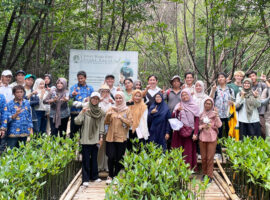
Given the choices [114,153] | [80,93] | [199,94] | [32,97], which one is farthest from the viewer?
[32,97]

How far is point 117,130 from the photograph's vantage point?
464 cm

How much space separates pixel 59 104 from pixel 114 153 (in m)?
1.68

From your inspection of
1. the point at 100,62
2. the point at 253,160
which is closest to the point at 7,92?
the point at 100,62

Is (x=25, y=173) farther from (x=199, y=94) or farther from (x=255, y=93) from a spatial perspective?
(x=255, y=93)

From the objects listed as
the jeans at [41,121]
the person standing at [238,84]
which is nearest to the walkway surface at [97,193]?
the jeans at [41,121]

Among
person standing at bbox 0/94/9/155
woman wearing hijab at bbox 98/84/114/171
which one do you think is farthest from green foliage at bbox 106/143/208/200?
person standing at bbox 0/94/9/155

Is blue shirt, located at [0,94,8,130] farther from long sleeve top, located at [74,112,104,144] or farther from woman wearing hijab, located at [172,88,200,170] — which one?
woman wearing hijab, located at [172,88,200,170]

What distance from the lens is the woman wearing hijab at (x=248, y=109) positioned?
550cm

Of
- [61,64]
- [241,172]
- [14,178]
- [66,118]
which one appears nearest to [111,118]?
[66,118]

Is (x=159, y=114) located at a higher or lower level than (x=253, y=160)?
higher

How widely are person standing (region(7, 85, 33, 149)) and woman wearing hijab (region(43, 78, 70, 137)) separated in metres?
0.70

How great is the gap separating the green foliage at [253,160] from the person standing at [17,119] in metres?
3.67

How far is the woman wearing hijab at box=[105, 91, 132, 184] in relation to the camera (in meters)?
4.63

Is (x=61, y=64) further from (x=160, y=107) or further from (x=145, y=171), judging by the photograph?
(x=145, y=171)
